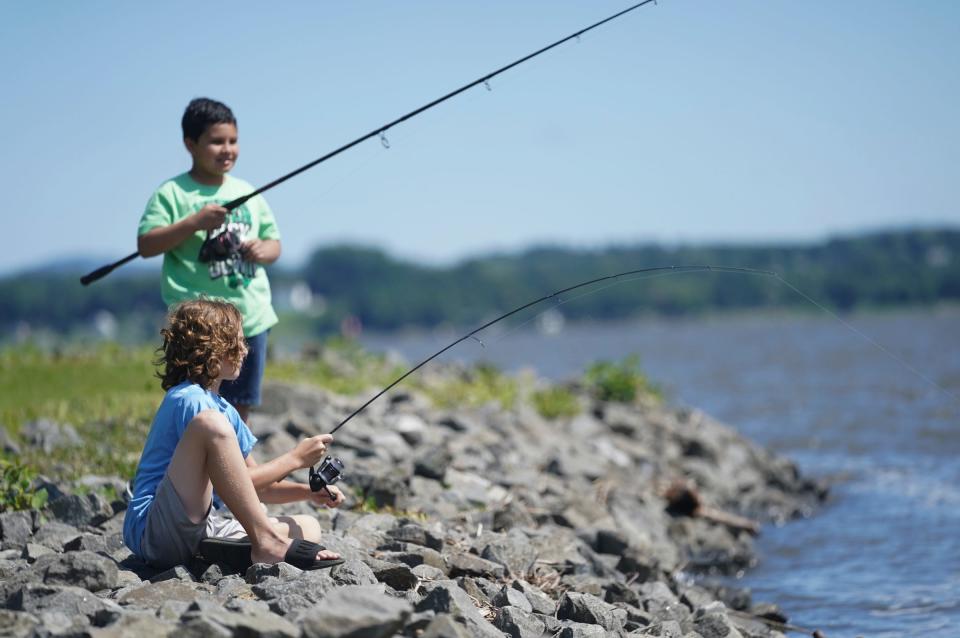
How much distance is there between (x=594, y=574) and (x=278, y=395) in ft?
12.7

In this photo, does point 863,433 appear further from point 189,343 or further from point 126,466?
point 189,343

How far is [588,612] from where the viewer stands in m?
4.53

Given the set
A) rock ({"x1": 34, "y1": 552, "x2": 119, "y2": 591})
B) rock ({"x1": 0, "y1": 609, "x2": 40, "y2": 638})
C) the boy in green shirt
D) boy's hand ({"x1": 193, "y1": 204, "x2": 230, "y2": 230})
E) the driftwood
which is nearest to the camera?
rock ({"x1": 0, "y1": 609, "x2": 40, "y2": 638})

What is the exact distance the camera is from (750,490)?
1212 cm

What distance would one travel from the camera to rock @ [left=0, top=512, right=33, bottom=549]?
16.5 ft

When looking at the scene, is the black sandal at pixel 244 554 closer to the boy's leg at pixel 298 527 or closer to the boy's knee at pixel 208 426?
the boy's leg at pixel 298 527

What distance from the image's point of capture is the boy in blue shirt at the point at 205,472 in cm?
413

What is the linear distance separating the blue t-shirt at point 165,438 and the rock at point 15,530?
95cm

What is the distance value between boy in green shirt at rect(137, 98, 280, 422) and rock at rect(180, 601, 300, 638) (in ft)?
7.13

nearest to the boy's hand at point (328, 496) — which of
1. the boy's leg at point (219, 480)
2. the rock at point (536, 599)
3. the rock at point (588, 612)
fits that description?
the boy's leg at point (219, 480)

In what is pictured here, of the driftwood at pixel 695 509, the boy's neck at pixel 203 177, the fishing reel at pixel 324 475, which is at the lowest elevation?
the driftwood at pixel 695 509

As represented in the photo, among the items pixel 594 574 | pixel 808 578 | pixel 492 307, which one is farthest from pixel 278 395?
pixel 492 307

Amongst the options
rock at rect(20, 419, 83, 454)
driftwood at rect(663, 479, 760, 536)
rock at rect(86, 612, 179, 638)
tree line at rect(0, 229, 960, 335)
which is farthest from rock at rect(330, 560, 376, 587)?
tree line at rect(0, 229, 960, 335)

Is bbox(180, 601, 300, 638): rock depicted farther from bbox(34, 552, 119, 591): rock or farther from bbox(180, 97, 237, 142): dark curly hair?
bbox(180, 97, 237, 142): dark curly hair
